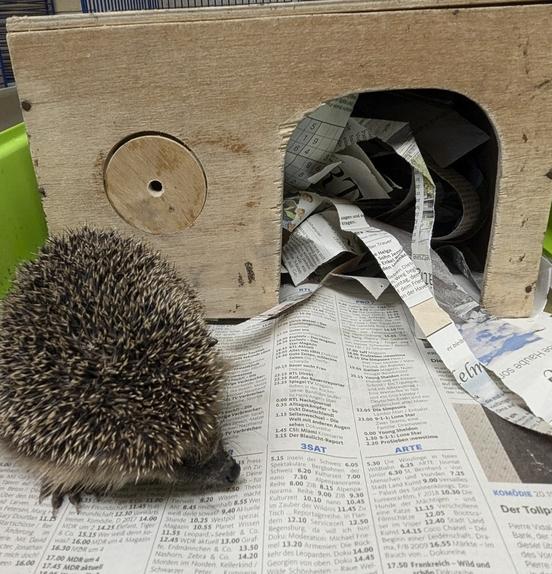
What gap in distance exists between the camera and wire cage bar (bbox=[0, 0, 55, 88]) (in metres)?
1.74

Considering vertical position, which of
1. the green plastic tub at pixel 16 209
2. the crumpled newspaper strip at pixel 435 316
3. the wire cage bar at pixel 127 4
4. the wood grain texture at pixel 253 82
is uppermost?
the wire cage bar at pixel 127 4

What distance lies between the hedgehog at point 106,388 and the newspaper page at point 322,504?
0.05 meters

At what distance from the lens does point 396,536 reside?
0.77 m

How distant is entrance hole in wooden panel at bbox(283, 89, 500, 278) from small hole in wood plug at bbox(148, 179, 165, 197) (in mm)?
358

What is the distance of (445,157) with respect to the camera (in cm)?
142

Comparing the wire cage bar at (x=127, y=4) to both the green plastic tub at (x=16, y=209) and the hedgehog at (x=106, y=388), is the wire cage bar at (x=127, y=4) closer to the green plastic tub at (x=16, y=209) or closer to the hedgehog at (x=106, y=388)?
the green plastic tub at (x=16, y=209)

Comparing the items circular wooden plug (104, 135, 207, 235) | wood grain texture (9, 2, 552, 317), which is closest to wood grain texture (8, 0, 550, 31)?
wood grain texture (9, 2, 552, 317)

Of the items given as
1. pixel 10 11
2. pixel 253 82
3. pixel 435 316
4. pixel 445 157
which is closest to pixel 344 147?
pixel 445 157

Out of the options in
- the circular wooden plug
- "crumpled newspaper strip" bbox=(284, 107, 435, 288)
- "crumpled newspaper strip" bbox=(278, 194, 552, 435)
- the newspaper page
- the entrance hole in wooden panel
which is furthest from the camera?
the entrance hole in wooden panel

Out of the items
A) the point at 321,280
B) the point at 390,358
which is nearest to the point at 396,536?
the point at 390,358

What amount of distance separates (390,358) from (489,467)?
1.08 ft

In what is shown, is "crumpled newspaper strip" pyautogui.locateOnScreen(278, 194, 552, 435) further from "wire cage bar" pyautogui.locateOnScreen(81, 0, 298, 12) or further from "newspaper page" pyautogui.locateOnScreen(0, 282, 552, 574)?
Result: "wire cage bar" pyautogui.locateOnScreen(81, 0, 298, 12)

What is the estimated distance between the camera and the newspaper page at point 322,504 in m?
0.75

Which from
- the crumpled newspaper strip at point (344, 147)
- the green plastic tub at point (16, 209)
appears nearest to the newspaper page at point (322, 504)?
the crumpled newspaper strip at point (344, 147)
